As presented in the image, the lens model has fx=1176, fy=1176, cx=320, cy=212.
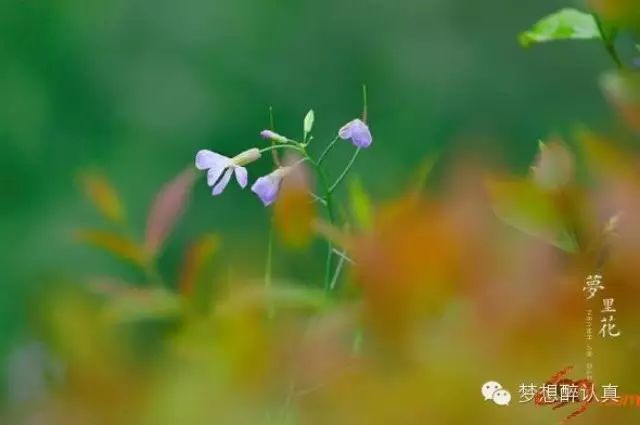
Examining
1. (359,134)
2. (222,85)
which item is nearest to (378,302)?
(359,134)

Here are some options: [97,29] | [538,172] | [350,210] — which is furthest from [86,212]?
[538,172]

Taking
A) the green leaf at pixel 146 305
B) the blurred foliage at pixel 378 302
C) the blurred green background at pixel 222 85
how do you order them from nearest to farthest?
the blurred foliage at pixel 378 302
the green leaf at pixel 146 305
the blurred green background at pixel 222 85

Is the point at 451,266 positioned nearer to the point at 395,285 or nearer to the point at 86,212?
the point at 395,285

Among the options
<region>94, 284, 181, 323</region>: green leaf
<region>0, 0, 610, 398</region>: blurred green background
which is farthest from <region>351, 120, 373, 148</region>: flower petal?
<region>0, 0, 610, 398</region>: blurred green background

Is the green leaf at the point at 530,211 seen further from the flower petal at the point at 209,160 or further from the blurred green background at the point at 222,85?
the blurred green background at the point at 222,85

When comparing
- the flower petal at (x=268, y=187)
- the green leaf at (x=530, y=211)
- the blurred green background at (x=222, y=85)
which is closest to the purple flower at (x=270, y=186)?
the flower petal at (x=268, y=187)
